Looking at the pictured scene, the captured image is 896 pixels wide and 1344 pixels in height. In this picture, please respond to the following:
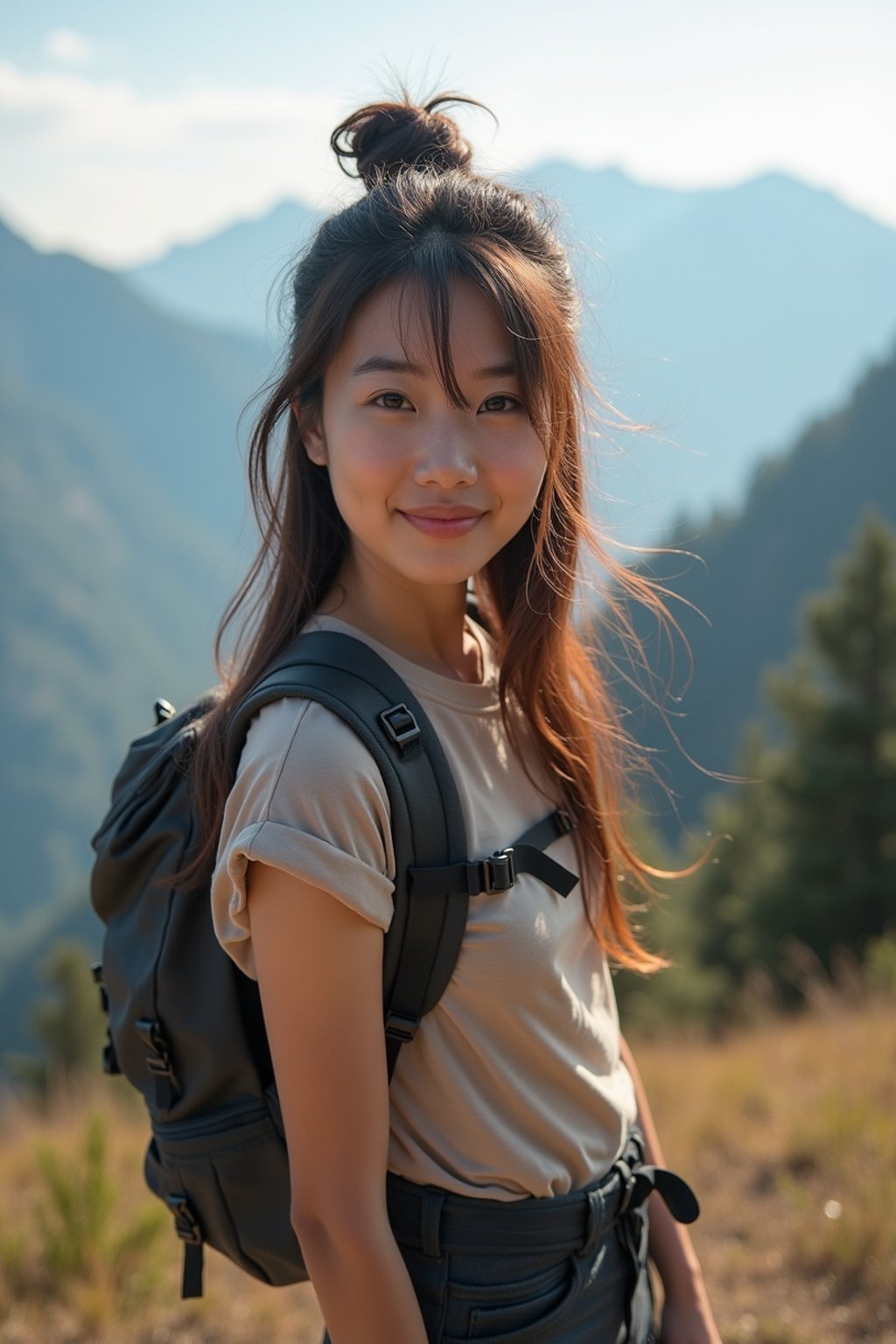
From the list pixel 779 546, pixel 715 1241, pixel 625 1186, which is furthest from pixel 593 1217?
pixel 779 546

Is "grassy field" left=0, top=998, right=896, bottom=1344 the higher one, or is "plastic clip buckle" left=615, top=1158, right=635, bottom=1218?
"plastic clip buckle" left=615, top=1158, right=635, bottom=1218

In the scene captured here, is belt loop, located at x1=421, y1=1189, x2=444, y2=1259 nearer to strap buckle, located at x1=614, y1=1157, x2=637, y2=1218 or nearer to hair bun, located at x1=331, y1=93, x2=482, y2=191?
strap buckle, located at x1=614, y1=1157, x2=637, y2=1218

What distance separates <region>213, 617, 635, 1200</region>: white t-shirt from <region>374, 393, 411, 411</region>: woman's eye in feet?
0.78

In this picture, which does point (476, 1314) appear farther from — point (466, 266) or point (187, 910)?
point (466, 266)

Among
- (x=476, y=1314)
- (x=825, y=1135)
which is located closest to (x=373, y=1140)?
(x=476, y=1314)

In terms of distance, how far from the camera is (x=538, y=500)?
1.48m

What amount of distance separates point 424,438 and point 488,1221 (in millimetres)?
822

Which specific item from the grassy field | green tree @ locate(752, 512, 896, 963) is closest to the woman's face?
the grassy field

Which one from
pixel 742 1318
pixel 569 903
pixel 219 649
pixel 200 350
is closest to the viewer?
pixel 569 903

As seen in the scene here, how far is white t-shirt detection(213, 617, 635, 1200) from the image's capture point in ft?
3.40

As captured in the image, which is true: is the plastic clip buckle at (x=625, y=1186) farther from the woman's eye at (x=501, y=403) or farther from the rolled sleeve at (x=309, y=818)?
the woman's eye at (x=501, y=403)

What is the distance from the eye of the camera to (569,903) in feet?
4.45

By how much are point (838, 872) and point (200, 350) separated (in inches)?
7713

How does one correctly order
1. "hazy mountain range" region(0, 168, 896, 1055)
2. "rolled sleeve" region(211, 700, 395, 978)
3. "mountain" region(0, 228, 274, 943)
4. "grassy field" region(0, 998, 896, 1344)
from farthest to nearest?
"mountain" region(0, 228, 274, 943)
"hazy mountain range" region(0, 168, 896, 1055)
"grassy field" region(0, 998, 896, 1344)
"rolled sleeve" region(211, 700, 395, 978)
